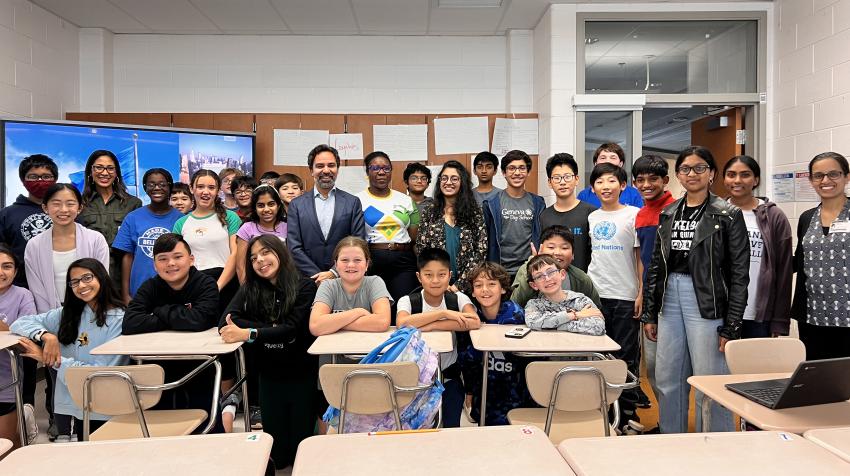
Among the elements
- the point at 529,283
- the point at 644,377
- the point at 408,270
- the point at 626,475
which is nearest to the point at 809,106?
the point at 644,377

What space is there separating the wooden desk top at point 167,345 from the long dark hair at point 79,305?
27 cm

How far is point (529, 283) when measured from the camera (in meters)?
2.98

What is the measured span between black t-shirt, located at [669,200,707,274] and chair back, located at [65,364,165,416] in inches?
88.8

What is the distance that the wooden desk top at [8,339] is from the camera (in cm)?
245

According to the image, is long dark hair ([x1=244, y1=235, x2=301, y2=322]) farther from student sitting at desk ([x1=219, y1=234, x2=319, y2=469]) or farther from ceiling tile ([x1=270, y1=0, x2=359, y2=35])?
ceiling tile ([x1=270, y1=0, x2=359, y2=35])

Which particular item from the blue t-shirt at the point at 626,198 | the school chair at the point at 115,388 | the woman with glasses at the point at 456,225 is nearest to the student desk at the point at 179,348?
the school chair at the point at 115,388

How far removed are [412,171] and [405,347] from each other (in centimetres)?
201

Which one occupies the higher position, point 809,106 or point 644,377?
point 809,106

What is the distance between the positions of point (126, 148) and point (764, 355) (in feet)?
16.7

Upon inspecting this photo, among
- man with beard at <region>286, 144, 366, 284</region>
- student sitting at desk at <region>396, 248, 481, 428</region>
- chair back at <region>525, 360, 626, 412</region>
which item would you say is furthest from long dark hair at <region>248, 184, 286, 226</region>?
chair back at <region>525, 360, 626, 412</region>

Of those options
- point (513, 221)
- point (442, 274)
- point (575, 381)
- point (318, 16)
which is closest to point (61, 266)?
point (442, 274)

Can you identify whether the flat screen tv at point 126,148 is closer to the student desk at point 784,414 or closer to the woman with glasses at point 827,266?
the woman with glasses at point 827,266

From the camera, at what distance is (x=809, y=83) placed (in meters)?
4.35

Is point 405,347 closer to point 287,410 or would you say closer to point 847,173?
point 287,410
